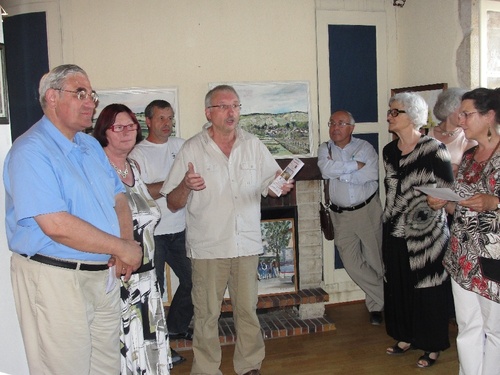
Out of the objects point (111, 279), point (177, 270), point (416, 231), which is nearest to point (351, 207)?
point (416, 231)

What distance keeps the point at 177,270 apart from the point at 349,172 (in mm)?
1609

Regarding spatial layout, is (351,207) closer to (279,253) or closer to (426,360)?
(279,253)

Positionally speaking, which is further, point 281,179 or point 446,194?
point 281,179

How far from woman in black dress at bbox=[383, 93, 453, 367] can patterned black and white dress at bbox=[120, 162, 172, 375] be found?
5.40 ft

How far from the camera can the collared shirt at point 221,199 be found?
10.2 feet

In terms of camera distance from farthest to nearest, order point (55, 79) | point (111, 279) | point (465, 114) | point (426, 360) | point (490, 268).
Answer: point (426, 360) < point (465, 114) < point (490, 268) < point (111, 279) < point (55, 79)

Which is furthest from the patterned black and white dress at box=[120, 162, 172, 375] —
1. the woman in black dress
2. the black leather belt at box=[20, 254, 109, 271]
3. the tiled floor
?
the woman in black dress

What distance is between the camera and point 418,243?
10.9 ft

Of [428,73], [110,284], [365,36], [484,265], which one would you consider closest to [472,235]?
[484,265]

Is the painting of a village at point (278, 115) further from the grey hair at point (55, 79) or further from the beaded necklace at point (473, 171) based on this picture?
the grey hair at point (55, 79)

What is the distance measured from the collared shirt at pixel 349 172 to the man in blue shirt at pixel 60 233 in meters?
2.41

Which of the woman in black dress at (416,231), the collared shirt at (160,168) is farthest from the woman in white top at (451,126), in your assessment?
the collared shirt at (160,168)

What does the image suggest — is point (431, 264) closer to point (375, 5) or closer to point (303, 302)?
point (303, 302)

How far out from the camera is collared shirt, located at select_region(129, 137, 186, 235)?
12.0 feet
